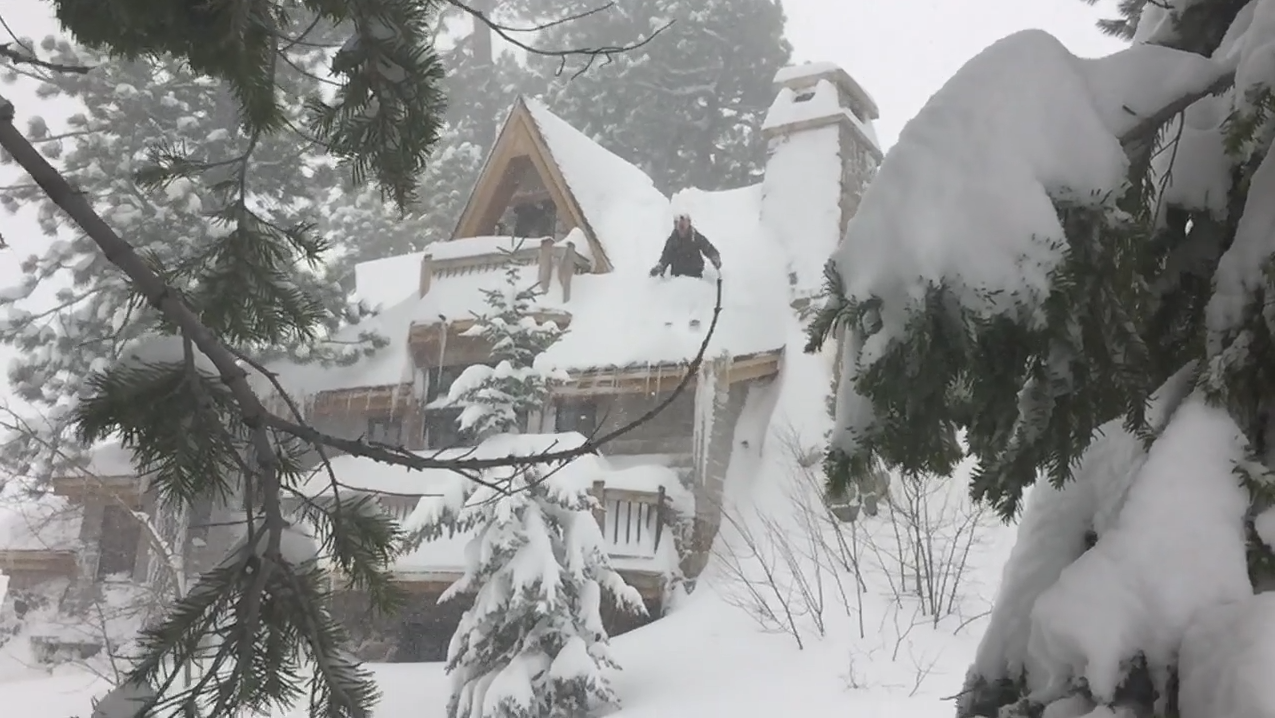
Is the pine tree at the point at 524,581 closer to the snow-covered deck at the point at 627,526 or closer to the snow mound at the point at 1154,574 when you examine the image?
the snow-covered deck at the point at 627,526

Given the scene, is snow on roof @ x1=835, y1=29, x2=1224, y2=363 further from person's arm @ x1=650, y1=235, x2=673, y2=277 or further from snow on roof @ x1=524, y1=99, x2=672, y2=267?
snow on roof @ x1=524, y1=99, x2=672, y2=267

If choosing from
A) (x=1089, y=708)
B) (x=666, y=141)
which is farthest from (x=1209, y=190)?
(x=666, y=141)

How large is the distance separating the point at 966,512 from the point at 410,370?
20.6 feet

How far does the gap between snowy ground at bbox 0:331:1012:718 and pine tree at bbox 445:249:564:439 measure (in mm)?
2377

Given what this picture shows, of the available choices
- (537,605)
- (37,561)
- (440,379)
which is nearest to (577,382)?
(440,379)

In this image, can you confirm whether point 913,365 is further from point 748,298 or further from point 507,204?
point 507,204

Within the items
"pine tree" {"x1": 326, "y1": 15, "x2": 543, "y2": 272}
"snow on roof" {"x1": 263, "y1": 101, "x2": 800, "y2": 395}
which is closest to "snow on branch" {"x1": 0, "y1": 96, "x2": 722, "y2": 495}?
"snow on roof" {"x1": 263, "y1": 101, "x2": 800, "y2": 395}

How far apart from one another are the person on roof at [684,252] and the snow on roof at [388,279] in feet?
12.5

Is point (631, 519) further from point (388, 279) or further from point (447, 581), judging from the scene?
point (388, 279)

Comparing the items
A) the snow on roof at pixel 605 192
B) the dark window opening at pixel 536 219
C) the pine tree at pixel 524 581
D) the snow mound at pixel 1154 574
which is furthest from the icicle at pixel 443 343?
the snow mound at pixel 1154 574

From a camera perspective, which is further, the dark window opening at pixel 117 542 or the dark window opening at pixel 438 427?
the dark window opening at pixel 117 542

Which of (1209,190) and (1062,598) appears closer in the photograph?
(1062,598)

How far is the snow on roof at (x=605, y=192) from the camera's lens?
11586 mm

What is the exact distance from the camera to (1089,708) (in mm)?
1131
